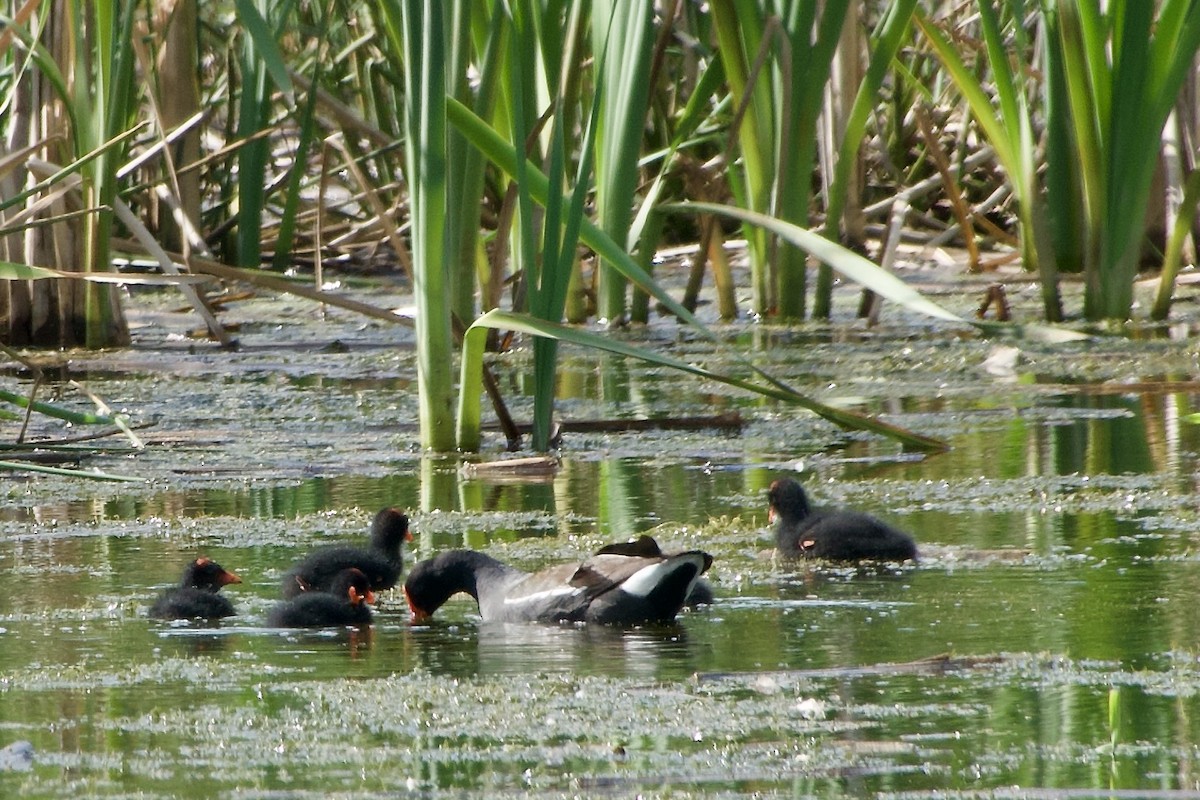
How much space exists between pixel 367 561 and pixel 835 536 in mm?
1035

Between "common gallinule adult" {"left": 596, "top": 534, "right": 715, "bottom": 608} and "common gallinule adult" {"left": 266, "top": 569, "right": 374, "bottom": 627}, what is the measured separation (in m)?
0.50

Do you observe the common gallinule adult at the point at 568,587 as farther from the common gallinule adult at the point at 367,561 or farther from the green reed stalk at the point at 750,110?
the green reed stalk at the point at 750,110

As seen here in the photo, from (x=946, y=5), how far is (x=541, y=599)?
32.9 ft

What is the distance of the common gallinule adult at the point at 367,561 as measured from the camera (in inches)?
187

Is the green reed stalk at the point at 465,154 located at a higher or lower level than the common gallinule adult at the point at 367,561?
higher

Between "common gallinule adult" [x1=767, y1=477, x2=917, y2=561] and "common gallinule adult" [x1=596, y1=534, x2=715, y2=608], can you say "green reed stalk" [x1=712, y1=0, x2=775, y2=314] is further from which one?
"common gallinule adult" [x1=596, y1=534, x2=715, y2=608]

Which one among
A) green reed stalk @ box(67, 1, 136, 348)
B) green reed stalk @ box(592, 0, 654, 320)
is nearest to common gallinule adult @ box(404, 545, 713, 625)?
green reed stalk @ box(67, 1, 136, 348)

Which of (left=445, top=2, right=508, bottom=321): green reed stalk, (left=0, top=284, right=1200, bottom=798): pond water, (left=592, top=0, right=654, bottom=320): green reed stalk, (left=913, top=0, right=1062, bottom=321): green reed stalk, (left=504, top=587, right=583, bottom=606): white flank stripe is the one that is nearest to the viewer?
(left=0, top=284, right=1200, bottom=798): pond water

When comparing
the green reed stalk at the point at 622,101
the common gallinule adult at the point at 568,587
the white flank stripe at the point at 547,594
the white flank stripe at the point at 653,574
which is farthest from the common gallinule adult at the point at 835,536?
the green reed stalk at the point at 622,101

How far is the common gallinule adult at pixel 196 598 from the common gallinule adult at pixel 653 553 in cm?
79

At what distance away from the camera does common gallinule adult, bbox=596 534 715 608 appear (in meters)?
4.54

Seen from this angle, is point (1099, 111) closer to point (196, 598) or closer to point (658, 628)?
point (658, 628)

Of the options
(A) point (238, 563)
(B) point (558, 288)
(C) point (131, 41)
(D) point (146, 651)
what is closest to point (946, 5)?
(C) point (131, 41)

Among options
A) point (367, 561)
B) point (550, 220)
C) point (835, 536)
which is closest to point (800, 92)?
point (550, 220)
